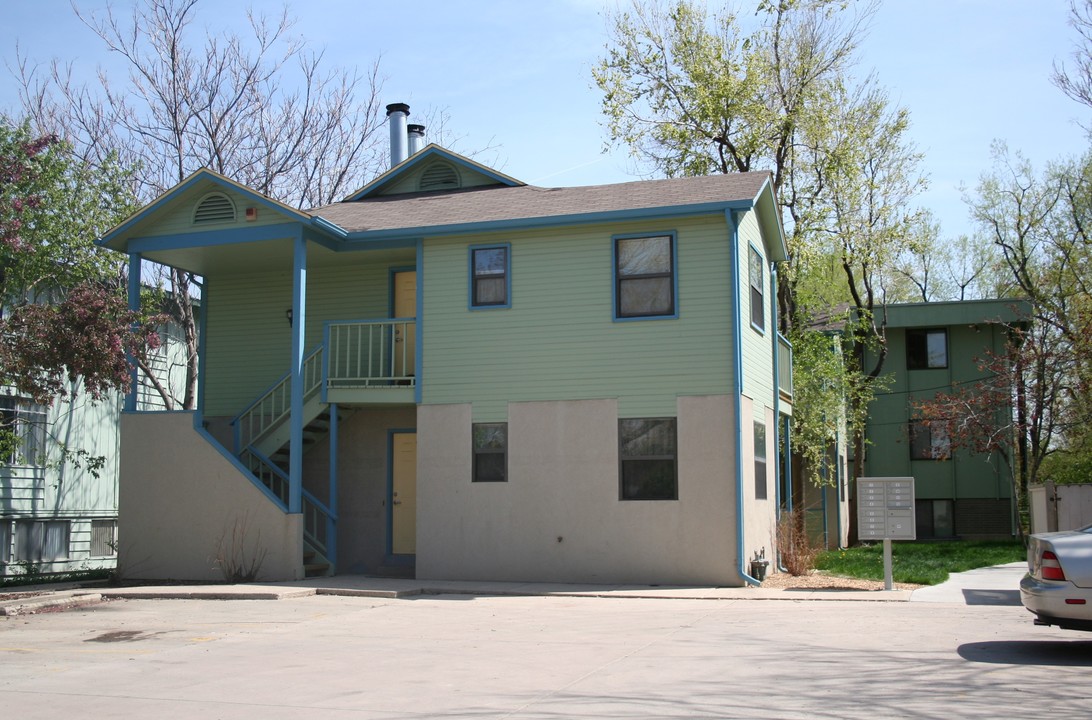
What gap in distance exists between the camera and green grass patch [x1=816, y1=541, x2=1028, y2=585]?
17484mm

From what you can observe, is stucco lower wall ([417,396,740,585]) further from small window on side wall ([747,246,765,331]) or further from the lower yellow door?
small window on side wall ([747,246,765,331])

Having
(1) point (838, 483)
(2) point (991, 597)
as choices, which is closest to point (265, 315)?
(2) point (991, 597)

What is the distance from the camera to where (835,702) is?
7199mm

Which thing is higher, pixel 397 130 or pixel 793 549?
pixel 397 130

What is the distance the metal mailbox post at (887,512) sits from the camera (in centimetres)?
1495

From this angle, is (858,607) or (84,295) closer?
(858,607)

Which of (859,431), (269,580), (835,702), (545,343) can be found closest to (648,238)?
(545,343)

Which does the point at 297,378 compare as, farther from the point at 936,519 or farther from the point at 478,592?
the point at 936,519

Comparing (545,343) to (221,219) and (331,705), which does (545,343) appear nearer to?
(221,219)

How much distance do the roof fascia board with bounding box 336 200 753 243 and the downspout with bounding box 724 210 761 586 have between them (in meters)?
0.30

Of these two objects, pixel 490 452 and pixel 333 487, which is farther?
pixel 333 487

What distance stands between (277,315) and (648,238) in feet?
24.6

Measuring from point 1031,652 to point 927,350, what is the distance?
29652 mm

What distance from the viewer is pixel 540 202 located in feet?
59.9
